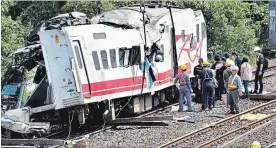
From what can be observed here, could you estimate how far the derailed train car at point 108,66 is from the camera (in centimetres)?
1405

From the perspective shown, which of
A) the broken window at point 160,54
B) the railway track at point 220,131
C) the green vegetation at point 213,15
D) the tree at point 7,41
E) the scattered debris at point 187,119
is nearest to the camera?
the railway track at point 220,131

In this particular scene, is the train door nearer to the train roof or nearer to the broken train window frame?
the broken train window frame

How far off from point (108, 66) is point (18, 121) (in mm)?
2707

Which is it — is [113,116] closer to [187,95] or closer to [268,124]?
[187,95]

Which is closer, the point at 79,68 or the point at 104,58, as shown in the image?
the point at 79,68

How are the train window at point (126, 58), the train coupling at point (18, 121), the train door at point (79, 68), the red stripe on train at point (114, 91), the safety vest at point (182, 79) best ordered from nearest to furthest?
the train coupling at point (18, 121), the train door at point (79, 68), the red stripe on train at point (114, 91), the train window at point (126, 58), the safety vest at point (182, 79)

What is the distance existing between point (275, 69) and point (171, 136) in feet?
40.7

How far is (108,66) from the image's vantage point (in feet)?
49.3

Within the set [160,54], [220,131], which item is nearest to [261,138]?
[220,131]

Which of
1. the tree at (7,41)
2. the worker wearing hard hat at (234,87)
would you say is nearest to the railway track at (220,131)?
the worker wearing hard hat at (234,87)

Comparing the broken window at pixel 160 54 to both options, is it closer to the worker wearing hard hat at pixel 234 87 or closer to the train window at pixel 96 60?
the worker wearing hard hat at pixel 234 87

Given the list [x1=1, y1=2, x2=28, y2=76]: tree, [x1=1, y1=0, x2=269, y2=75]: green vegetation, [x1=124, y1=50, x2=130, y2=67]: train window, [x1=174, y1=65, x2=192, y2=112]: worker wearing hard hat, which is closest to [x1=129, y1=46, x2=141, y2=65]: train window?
[x1=124, y1=50, x2=130, y2=67]: train window

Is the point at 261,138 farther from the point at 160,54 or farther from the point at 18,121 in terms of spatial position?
the point at 18,121

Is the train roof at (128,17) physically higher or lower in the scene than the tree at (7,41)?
higher
